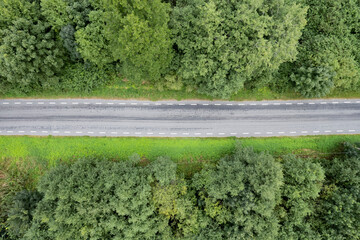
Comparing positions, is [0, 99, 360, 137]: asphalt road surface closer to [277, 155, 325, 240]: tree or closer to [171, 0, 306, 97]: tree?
[171, 0, 306, 97]: tree

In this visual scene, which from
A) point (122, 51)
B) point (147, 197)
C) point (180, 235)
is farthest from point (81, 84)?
point (180, 235)

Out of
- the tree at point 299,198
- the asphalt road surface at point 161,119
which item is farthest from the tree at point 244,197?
the asphalt road surface at point 161,119

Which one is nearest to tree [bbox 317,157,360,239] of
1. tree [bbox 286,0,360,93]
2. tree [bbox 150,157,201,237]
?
tree [bbox 286,0,360,93]

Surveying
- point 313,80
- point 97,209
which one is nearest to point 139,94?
point 97,209

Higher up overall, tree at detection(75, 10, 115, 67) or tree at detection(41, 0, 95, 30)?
tree at detection(41, 0, 95, 30)

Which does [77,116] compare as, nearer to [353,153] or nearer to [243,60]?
[243,60]

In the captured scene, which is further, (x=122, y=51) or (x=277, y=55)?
(x=277, y=55)
